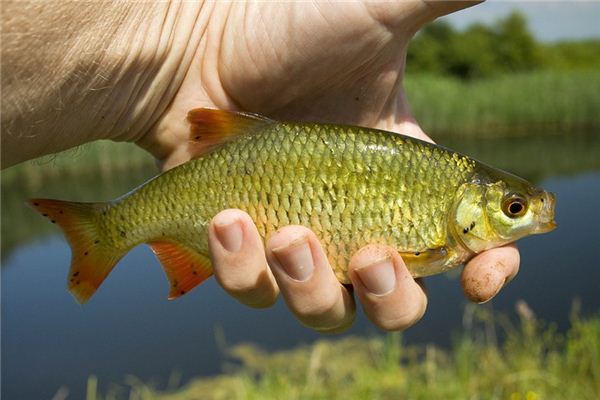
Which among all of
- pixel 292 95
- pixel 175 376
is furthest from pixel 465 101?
pixel 292 95

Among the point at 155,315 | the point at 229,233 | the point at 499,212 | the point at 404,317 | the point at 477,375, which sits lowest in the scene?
the point at 477,375

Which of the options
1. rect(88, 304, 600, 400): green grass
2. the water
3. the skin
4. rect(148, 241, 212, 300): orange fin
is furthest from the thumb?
the water

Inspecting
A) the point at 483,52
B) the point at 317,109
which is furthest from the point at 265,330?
the point at 483,52

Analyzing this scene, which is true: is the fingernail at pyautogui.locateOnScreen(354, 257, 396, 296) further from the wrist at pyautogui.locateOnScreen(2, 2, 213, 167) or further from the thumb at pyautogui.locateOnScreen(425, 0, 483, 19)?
the wrist at pyautogui.locateOnScreen(2, 2, 213, 167)

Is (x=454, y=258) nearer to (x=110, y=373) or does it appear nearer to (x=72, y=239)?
(x=72, y=239)

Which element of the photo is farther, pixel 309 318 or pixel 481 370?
pixel 481 370

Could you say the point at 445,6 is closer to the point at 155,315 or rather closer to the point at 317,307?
the point at 317,307

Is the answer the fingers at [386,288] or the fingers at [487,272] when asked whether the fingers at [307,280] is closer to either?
the fingers at [386,288]
